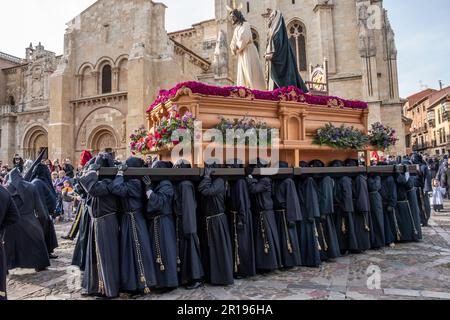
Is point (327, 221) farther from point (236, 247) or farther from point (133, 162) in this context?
point (133, 162)

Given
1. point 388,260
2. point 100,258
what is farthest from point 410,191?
point 100,258

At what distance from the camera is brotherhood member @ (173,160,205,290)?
4.42 metres

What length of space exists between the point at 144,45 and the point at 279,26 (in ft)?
51.7

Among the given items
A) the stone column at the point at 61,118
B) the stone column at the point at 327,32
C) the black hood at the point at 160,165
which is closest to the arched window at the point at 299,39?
the stone column at the point at 327,32

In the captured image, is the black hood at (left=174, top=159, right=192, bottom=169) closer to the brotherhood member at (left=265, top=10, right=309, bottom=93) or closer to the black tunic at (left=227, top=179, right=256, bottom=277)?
the black tunic at (left=227, top=179, right=256, bottom=277)

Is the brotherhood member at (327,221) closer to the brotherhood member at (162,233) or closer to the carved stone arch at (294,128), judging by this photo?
the carved stone arch at (294,128)

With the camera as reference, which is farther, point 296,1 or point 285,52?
point 296,1

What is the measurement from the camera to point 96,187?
3.98 metres

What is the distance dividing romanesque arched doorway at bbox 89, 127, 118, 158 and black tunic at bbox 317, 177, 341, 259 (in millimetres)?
19049

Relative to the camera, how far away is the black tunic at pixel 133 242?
4102 mm

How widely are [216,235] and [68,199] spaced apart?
894 centimetres

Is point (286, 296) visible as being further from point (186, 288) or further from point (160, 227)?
point (160, 227)

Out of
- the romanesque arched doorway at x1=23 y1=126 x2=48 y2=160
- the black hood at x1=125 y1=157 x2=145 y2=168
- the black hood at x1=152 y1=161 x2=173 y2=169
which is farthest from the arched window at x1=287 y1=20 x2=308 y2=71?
the black hood at x1=125 y1=157 x2=145 y2=168

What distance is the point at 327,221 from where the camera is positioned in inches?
232
